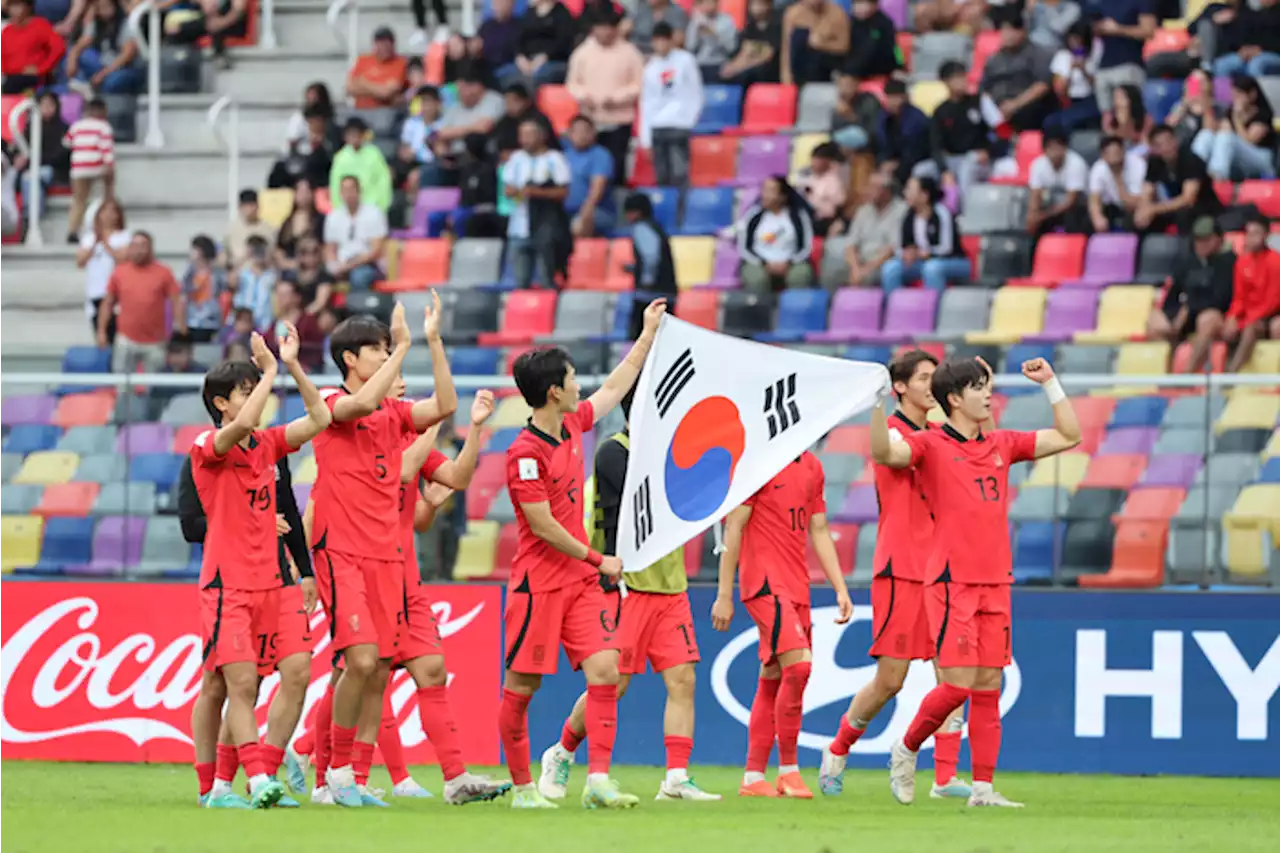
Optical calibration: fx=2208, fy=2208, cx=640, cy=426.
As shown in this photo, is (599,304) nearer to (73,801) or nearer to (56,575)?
(56,575)

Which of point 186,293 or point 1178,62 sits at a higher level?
point 1178,62

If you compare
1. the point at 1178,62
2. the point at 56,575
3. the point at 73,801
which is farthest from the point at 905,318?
the point at 73,801

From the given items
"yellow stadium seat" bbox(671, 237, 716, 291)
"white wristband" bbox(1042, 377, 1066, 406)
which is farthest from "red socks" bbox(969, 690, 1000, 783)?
"yellow stadium seat" bbox(671, 237, 716, 291)

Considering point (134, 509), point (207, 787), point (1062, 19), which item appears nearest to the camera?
point (207, 787)

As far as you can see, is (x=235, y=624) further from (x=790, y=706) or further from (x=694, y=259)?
(x=694, y=259)

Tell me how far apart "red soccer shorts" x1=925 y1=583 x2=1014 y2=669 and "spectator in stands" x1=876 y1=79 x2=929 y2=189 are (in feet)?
29.2

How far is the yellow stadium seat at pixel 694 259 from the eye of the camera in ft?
63.3

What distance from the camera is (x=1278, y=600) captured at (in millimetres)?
12969

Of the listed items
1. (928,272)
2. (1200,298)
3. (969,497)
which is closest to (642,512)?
(969,497)

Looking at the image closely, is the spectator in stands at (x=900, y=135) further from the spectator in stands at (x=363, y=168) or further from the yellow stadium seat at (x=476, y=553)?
the yellow stadium seat at (x=476, y=553)

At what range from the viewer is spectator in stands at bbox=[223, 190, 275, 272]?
66.6ft

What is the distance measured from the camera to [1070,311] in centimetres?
1708

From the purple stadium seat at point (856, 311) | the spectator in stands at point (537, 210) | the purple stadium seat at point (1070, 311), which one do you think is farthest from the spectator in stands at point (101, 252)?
the purple stadium seat at point (1070, 311)

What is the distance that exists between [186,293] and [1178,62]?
8896 millimetres
